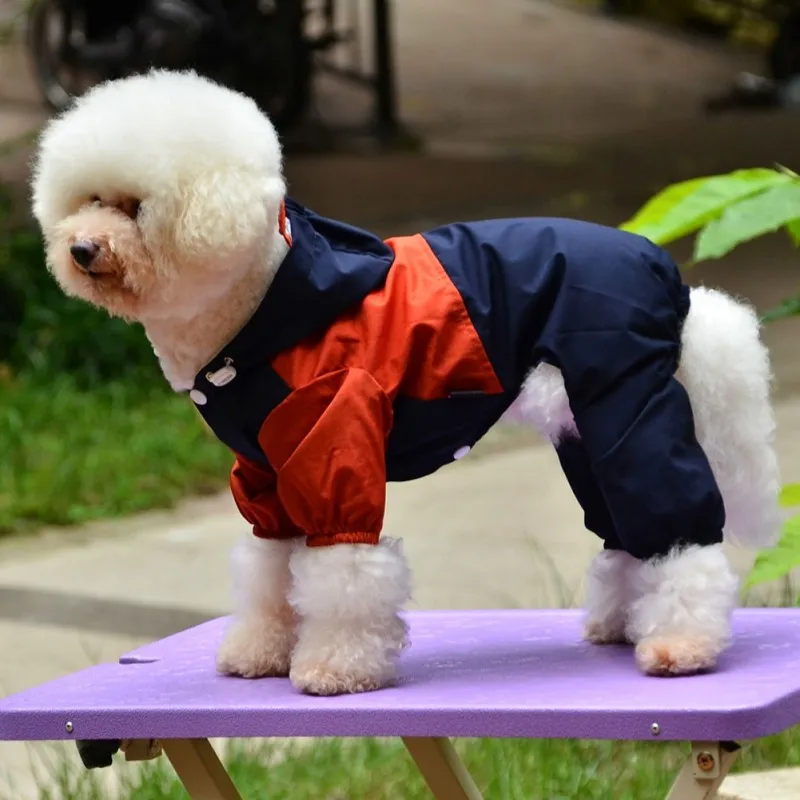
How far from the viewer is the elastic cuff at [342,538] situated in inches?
84.5

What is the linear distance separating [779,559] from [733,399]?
406mm

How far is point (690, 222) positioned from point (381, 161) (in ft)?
25.2

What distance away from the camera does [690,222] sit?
2646 millimetres

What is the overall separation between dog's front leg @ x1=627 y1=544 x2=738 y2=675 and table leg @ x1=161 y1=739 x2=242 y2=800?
2.13 ft

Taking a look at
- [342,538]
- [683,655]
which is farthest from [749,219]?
[342,538]

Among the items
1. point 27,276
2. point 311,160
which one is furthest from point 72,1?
point 27,276

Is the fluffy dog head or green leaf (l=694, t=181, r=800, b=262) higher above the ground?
the fluffy dog head

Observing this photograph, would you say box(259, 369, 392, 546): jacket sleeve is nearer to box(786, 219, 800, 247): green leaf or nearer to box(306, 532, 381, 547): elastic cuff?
box(306, 532, 381, 547): elastic cuff

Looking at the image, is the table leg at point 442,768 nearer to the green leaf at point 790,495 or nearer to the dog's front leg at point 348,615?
the dog's front leg at point 348,615

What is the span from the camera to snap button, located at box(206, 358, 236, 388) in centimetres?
217

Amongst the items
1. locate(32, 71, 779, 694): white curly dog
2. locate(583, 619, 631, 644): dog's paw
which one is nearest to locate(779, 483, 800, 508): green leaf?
locate(32, 71, 779, 694): white curly dog

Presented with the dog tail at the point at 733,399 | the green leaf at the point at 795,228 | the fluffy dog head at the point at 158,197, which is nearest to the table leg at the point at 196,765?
the fluffy dog head at the point at 158,197

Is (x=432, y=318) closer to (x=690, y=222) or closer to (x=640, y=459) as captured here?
(x=640, y=459)

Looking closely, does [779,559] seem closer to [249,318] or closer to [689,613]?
[689,613]
